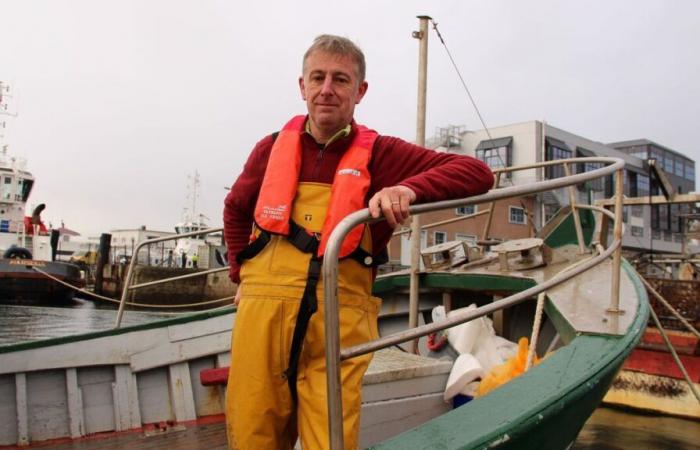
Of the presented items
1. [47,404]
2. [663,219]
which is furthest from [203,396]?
[663,219]

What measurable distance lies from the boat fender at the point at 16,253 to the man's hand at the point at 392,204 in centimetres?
2906

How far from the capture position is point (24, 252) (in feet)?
87.5

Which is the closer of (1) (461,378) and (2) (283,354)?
(2) (283,354)

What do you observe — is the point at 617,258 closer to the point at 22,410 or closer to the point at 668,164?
the point at 22,410

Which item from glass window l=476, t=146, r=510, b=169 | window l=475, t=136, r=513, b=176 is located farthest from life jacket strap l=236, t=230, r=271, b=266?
window l=475, t=136, r=513, b=176

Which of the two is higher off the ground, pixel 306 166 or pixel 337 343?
pixel 306 166

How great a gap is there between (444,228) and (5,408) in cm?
3174

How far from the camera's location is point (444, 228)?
3444 centimetres

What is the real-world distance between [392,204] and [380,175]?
15.9 inches

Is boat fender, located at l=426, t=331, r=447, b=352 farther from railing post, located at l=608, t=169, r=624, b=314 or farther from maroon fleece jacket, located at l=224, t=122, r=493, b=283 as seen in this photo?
maroon fleece jacket, located at l=224, t=122, r=493, b=283

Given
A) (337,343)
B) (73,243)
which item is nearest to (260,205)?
(337,343)

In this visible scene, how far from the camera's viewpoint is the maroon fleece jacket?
5.48 feet

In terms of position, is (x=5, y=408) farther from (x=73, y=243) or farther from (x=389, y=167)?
(x=73, y=243)

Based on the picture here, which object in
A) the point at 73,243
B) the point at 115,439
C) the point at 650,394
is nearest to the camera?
the point at 115,439
